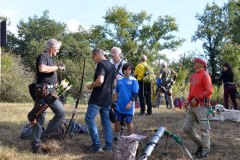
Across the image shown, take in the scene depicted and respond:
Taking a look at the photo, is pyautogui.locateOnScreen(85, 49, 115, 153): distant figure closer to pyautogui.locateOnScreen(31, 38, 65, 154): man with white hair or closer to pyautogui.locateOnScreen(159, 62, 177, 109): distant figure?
pyautogui.locateOnScreen(31, 38, 65, 154): man with white hair

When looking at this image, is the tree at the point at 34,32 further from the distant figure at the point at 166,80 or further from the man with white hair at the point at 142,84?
the man with white hair at the point at 142,84

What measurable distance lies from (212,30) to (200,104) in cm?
4933

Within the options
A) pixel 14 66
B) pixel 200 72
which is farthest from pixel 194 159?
pixel 14 66

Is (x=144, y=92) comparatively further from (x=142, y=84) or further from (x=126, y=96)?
(x=126, y=96)

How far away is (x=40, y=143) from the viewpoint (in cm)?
694

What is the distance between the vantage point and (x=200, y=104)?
6.75 m

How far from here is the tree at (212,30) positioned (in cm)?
5273

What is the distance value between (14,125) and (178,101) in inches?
342

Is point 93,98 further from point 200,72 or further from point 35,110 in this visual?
point 200,72

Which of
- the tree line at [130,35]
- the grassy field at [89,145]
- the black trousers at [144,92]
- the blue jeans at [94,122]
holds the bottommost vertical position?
the grassy field at [89,145]

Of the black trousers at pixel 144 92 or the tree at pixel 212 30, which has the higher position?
the tree at pixel 212 30

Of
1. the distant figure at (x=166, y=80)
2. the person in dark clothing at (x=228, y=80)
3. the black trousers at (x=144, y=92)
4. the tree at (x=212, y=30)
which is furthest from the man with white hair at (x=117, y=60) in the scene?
the tree at (x=212, y=30)

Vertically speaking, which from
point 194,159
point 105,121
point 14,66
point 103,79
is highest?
point 14,66

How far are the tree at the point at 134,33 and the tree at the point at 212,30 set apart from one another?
335cm
